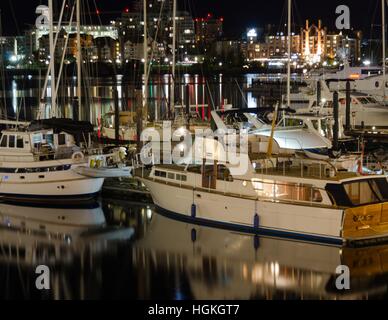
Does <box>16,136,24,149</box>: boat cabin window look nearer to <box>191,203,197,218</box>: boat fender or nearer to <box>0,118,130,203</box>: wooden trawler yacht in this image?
<box>0,118,130,203</box>: wooden trawler yacht

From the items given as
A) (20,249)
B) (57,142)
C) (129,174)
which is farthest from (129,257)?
(57,142)

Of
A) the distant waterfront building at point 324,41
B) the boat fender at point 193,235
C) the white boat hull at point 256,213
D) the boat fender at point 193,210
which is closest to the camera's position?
the white boat hull at point 256,213

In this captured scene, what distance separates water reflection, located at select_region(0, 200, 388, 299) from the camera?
18.8 meters

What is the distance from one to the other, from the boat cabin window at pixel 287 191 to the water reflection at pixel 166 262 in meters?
1.32

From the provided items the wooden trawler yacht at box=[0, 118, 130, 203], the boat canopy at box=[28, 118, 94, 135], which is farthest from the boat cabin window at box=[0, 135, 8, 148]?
the boat canopy at box=[28, 118, 94, 135]

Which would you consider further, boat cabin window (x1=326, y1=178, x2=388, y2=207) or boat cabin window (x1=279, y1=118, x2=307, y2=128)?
boat cabin window (x1=279, y1=118, x2=307, y2=128)

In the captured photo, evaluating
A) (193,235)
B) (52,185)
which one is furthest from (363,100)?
(193,235)

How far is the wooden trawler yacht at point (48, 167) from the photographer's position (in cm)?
2756

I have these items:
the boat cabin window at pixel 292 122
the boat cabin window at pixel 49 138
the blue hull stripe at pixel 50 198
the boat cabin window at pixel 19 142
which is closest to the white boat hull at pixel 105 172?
the blue hull stripe at pixel 50 198

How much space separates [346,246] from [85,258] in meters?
7.50

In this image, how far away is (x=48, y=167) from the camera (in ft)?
90.3

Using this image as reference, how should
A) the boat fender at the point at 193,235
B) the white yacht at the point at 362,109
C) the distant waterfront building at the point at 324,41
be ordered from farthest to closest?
1. the distant waterfront building at the point at 324,41
2. the white yacht at the point at 362,109
3. the boat fender at the point at 193,235

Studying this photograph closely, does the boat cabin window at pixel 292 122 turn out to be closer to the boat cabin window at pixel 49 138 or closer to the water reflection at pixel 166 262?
the water reflection at pixel 166 262
